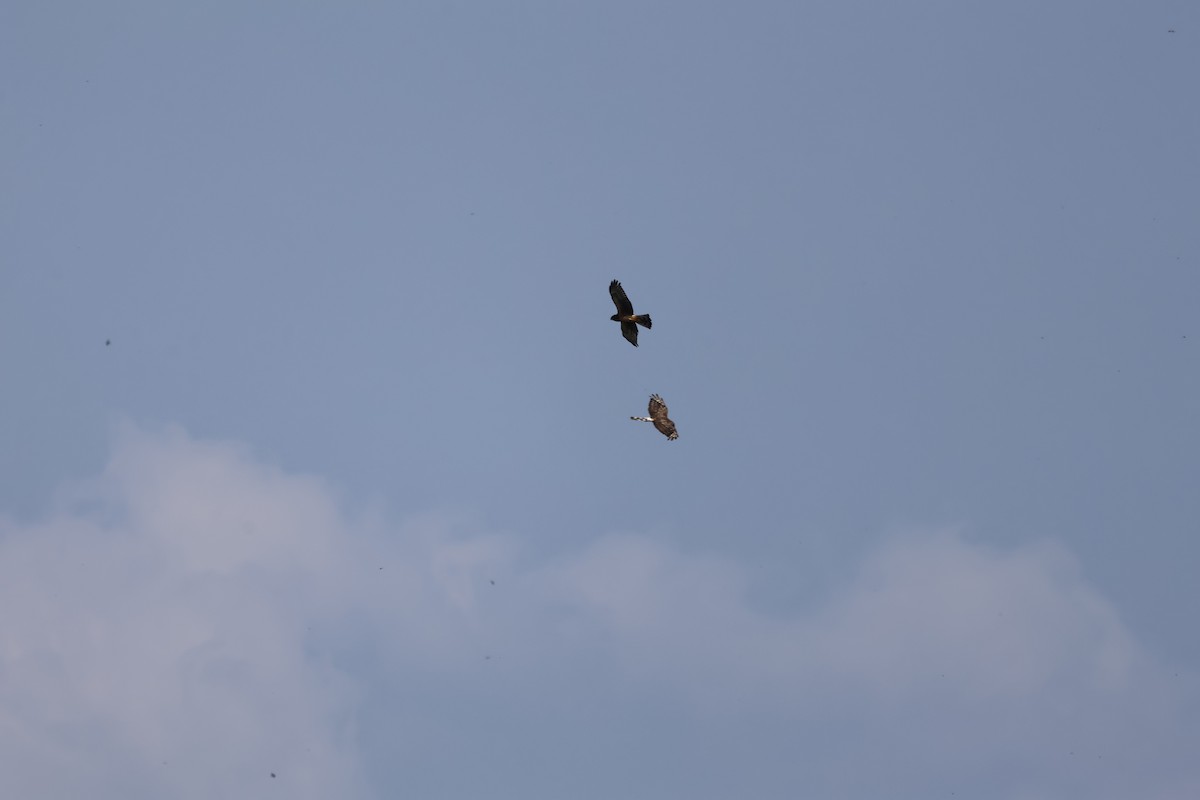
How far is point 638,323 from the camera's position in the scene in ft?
209

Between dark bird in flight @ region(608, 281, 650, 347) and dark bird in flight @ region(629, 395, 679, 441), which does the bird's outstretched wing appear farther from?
dark bird in flight @ region(629, 395, 679, 441)

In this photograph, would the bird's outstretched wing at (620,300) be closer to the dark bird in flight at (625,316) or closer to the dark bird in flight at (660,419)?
the dark bird in flight at (625,316)

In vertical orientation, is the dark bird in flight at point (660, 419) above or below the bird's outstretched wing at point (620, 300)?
below

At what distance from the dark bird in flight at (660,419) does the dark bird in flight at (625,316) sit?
3.85m

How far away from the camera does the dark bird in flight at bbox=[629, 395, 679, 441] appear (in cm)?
6212

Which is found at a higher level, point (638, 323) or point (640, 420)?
point (638, 323)

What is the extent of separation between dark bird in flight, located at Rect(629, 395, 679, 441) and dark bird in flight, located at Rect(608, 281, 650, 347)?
3.85 metres

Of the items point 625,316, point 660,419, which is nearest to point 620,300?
point 625,316

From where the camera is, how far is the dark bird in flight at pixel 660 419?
6212 centimetres

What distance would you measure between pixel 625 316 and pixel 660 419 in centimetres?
673

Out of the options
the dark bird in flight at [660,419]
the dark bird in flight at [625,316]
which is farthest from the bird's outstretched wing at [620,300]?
the dark bird in flight at [660,419]

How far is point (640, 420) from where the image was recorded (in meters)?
61.4

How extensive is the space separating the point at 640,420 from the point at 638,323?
6.42 metres

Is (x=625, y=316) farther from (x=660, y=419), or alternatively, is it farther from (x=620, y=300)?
(x=660, y=419)
